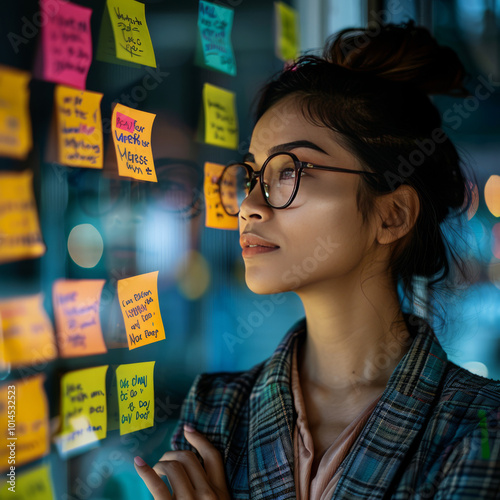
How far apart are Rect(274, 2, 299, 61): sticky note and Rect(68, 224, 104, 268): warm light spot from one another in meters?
0.92

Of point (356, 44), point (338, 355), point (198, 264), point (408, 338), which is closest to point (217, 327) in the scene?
point (198, 264)

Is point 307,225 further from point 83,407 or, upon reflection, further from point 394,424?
point 83,407

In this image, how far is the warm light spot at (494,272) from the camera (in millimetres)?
1761

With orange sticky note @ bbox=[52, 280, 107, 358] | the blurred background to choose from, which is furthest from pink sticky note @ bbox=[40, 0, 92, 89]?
orange sticky note @ bbox=[52, 280, 107, 358]

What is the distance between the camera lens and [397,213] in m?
1.15

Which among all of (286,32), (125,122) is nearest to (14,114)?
(125,122)

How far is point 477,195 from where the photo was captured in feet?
5.59

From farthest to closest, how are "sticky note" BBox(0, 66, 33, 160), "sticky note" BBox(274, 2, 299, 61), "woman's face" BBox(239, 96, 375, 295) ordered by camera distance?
"sticky note" BBox(274, 2, 299, 61) < "woman's face" BBox(239, 96, 375, 295) < "sticky note" BBox(0, 66, 33, 160)

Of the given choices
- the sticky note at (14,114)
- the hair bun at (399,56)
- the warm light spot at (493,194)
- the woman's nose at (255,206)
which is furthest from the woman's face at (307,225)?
the warm light spot at (493,194)

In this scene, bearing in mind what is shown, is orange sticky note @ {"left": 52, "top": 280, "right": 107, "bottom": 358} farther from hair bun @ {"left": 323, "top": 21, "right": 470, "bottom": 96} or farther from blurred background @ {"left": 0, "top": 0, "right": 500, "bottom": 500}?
hair bun @ {"left": 323, "top": 21, "right": 470, "bottom": 96}

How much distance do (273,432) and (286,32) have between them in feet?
3.87

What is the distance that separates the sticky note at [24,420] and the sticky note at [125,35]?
543mm

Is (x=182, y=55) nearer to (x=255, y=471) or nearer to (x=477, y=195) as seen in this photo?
(x=255, y=471)

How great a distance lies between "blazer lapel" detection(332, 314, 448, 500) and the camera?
0.90 m
